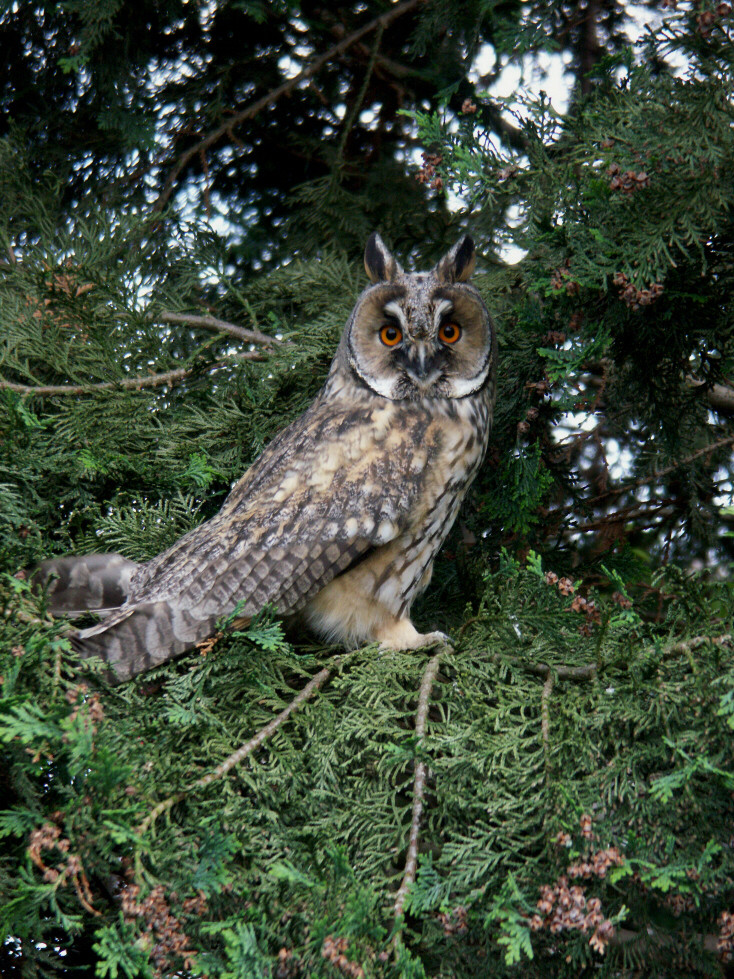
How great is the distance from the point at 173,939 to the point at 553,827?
75 cm

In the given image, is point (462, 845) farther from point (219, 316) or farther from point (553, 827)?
point (219, 316)

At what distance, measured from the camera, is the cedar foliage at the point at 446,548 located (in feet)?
5.18

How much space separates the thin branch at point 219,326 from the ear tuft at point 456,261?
678 millimetres

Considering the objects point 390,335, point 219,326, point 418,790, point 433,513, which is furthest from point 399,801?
point 219,326

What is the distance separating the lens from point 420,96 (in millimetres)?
3486

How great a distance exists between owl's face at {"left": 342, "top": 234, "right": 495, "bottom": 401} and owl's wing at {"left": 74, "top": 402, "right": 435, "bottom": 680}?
12 centimetres

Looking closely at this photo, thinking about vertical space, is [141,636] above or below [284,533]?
below

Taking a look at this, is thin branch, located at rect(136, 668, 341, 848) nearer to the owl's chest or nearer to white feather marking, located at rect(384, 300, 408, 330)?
the owl's chest

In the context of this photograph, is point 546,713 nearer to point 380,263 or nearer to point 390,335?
point 390,335

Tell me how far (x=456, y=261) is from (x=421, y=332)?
11.8 inches

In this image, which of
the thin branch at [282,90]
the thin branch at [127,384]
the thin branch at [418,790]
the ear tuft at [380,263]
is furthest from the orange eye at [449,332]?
the thin branch at [282,90]

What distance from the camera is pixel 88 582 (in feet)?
7.67

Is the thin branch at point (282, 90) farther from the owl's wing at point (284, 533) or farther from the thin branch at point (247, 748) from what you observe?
the thin branch at point (247, 748)

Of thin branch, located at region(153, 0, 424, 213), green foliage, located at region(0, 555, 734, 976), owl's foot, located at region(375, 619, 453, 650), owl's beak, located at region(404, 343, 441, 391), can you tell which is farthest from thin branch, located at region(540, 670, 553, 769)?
thin branch, located at region(153, 0, 424, 213)
